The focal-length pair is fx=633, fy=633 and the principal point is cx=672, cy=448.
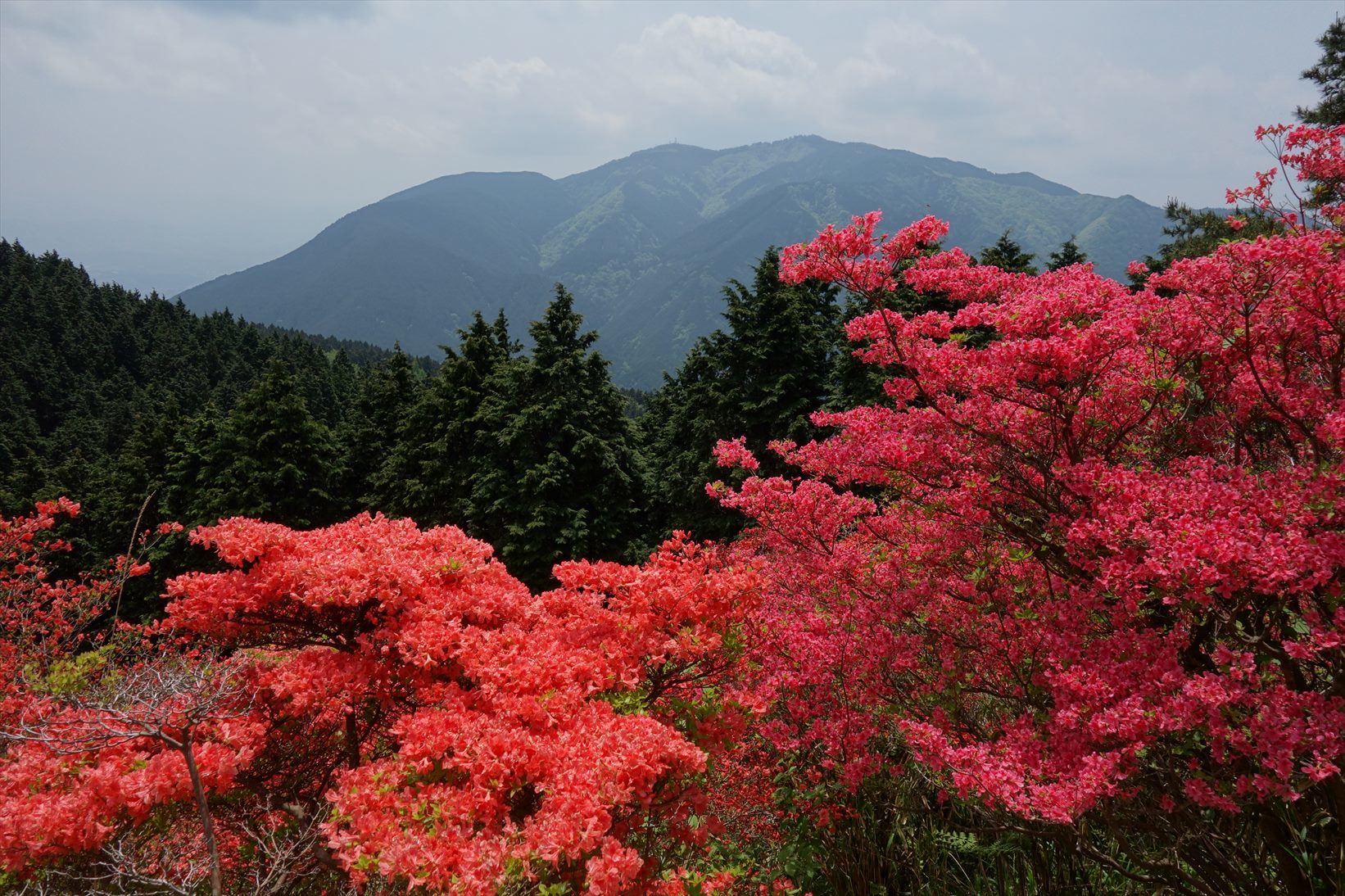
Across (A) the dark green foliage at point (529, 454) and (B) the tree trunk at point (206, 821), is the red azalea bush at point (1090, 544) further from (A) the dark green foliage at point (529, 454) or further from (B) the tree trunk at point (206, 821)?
(A) the dark green foliage at point (529, 454)

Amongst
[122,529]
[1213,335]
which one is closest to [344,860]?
[1213,335]

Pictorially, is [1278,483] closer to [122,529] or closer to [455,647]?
[455,647]

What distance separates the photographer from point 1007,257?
946 inches

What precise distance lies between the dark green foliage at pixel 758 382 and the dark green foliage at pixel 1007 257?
553cm

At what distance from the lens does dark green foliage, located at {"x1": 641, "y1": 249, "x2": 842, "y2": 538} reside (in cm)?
2055

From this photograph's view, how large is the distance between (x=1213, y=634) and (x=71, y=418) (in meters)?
84.8

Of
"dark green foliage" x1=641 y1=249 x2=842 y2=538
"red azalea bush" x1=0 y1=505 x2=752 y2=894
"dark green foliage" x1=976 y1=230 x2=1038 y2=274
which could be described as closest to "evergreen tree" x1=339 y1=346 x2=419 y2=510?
"dark green foliage" x1=641 y1=249 x2=842 y2=538

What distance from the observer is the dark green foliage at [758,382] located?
20.5 meters

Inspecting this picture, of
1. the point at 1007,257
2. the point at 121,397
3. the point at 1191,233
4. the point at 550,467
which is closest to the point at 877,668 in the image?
the point at 550,467

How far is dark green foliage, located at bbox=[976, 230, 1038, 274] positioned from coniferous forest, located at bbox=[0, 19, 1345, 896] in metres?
16.6

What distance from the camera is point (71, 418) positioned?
202 ft

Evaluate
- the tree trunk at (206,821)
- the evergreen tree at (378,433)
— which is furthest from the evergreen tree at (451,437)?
the tree trunk at (206,821)

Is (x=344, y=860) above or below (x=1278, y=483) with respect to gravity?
below

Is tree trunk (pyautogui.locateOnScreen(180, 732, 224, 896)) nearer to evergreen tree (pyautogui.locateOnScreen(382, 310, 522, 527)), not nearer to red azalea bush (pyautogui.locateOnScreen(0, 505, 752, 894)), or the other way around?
red azalea bush (pyautogui.locateOnScreen(0, 505, 752, 894))
